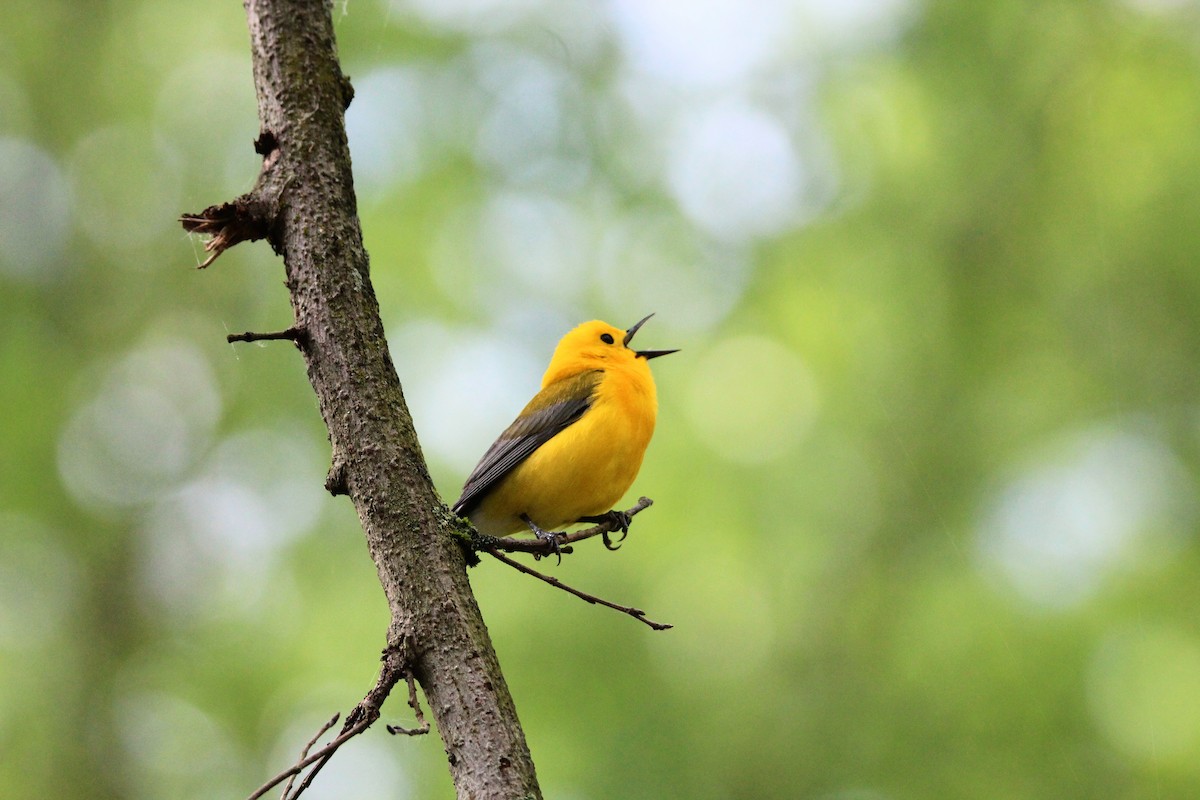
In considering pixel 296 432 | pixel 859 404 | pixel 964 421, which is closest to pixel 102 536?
pixel 296 432

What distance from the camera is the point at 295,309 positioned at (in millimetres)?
2838

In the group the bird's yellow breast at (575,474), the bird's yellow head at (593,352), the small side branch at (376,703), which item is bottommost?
the small side branch at (376,703)

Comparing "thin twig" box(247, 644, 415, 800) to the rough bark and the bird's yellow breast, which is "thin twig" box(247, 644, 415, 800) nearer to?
the rough bark

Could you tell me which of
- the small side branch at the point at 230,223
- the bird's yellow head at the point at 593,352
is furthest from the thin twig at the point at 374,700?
the bird's yellow head at the point at 593,352

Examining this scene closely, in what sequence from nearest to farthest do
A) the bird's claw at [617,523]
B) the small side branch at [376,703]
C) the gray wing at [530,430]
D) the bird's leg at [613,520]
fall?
1. the small side branch at [376,703]
2. the bird's claw at [617,523]
3. the bird's leg at [613,520]
4. the gray wing at [530,430]

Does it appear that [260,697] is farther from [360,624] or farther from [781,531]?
[781,531]

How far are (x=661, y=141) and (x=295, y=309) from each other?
913 centimetres

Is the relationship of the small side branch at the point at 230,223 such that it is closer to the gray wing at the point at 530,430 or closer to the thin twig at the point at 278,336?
the thin twig at the point at 278,336

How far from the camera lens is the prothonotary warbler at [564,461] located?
5090 mm

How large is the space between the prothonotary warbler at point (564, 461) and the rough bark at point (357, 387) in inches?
82.0

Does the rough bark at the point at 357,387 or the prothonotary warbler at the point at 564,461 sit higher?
the prothonotary warbler at the point at 564,461

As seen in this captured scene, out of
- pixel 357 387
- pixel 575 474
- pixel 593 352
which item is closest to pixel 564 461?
pixel 575 474

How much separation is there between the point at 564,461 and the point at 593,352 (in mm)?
1222

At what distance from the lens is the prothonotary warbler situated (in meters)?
5.09
